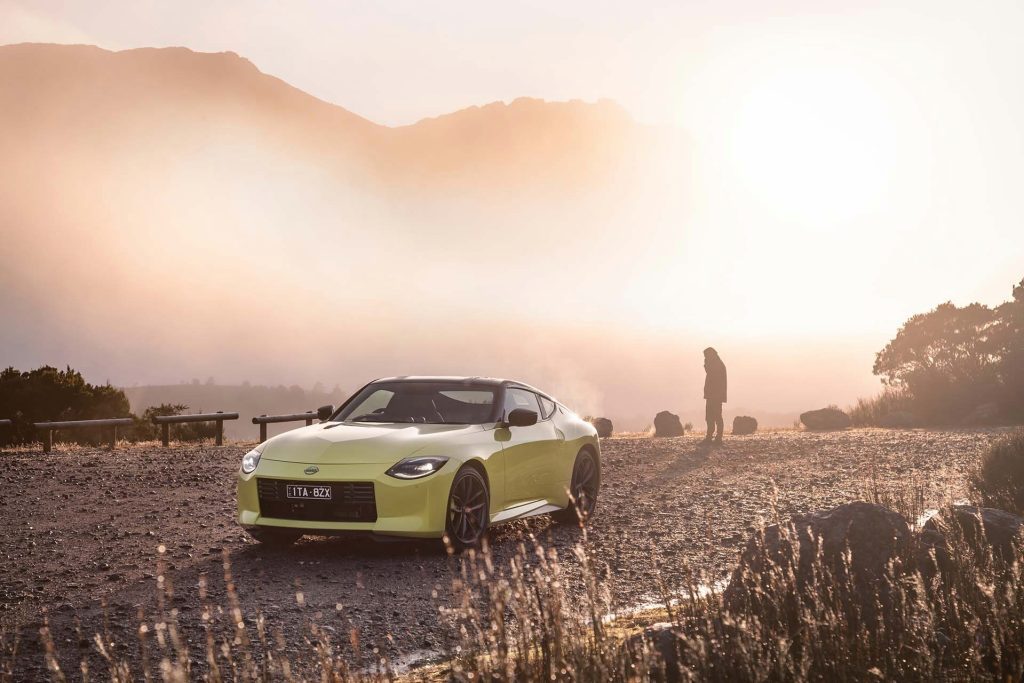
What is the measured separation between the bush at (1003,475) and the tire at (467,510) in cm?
619

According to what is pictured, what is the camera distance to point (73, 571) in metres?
8.80

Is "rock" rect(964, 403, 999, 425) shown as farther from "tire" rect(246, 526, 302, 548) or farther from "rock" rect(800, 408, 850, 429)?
"tire" rect(246, 526, 302, 548)

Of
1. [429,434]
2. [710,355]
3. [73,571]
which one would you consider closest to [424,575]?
[429,434]

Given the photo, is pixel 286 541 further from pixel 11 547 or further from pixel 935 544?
pixel 935 544

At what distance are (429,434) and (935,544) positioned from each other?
450 cm

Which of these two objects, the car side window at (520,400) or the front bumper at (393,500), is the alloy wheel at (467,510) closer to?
the front bumper at (393,500)

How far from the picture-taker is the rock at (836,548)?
578 centimetres

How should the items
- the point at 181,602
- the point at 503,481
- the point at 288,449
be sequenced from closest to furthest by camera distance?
the point at 181,602 < the point at 288,449 < the point at 503,481

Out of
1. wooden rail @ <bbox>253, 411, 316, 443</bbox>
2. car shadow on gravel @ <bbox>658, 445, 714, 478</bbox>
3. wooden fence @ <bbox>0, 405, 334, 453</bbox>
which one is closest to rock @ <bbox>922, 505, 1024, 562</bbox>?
car shadow on gravel @ <bbox>658, 445, 714, 478</bbox>

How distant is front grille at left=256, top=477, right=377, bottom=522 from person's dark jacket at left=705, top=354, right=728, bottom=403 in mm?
16180

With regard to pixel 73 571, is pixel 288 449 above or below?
above

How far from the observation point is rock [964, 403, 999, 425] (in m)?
28.8

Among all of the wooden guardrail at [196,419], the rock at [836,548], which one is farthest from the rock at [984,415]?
the rock at [836,548]

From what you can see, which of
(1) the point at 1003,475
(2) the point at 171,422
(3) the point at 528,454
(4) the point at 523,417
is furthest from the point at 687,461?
(2) the point at 171,422
